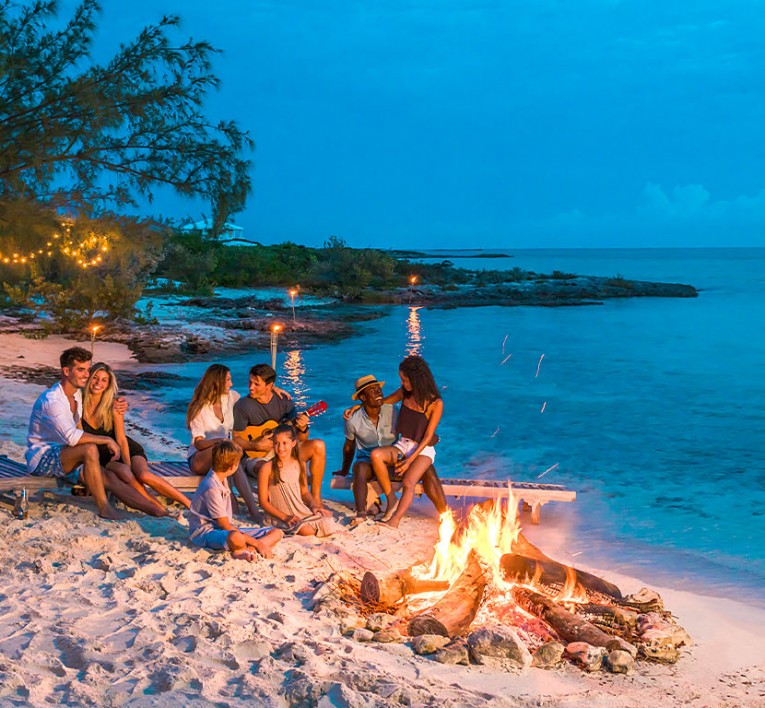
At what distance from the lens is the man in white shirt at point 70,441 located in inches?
257

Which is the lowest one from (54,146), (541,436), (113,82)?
(541,436)

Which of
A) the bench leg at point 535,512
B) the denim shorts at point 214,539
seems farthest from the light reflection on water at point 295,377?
the denim shorts at point 214,539

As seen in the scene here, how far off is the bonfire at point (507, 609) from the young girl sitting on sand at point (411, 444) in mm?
843

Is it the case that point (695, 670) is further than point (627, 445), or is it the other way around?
point (627, 445)

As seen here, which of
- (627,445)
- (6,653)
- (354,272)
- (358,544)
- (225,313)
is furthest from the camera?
(354,272)

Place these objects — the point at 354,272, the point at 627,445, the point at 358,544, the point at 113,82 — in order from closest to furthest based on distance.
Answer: the point at 358,544
the point at 113,82
the point at 627,445
the point at 354,272

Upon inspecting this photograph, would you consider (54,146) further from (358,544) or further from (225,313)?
(225,313)

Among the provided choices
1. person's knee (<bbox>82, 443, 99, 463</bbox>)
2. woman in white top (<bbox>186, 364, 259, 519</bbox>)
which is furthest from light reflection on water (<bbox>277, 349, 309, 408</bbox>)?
person's knee (<bbox>82, 443, 99, 463</bbox>)

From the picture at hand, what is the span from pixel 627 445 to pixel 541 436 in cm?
127

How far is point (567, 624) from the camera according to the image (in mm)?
4992

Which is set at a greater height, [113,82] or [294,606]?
[113,82]

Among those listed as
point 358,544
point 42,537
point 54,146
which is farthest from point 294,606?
point 54,146

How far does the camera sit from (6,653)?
426 cm

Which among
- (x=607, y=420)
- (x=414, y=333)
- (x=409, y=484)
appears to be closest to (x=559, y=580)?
(x=409, y=484)
